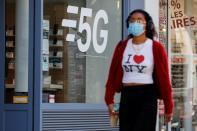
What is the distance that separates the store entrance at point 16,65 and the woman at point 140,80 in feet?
6.97

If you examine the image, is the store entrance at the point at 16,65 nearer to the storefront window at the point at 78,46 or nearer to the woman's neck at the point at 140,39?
the storefront window at the point at 78,46

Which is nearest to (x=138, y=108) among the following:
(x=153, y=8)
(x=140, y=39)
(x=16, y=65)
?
(x=140, y=39)

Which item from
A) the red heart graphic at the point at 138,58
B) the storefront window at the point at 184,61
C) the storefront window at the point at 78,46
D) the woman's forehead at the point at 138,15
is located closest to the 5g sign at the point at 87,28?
the storefront window at the point at 78,46

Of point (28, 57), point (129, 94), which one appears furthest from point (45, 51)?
point (129, 94)

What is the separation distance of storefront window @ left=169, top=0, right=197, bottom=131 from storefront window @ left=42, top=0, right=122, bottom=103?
1540 mm

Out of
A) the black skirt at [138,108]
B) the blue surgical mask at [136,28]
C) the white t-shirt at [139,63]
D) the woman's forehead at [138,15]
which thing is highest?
the woman's forehead at [138,15]

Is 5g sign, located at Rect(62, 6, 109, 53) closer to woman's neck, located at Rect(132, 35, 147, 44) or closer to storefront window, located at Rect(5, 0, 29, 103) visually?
storefront window, located at Rect(5, 0, 29, 103)

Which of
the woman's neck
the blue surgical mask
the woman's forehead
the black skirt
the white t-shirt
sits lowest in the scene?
the black skirt

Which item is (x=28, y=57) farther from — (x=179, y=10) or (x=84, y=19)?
(x=179, y=10)

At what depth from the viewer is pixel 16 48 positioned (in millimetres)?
7301

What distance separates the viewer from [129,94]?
5117 millimetres

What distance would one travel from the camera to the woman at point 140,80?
5105 mm

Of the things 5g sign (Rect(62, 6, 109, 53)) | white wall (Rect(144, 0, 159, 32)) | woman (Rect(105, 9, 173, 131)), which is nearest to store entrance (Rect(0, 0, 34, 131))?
5g sign (Rect(62, 6, 109, 53))

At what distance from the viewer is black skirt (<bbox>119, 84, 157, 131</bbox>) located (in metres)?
5.09
